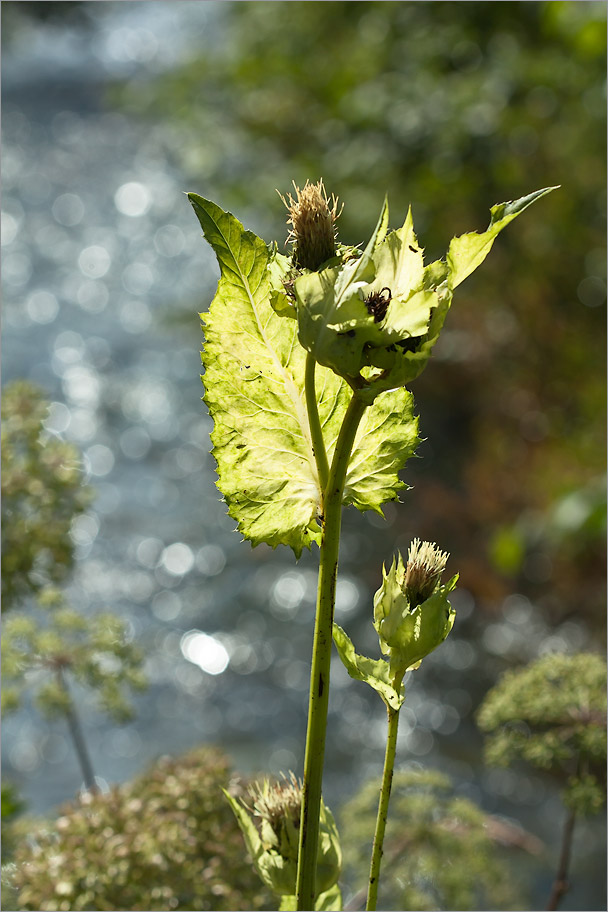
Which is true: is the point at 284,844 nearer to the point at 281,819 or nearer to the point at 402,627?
the point at 281,819

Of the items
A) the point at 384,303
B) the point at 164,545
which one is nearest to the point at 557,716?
the point at 384,303

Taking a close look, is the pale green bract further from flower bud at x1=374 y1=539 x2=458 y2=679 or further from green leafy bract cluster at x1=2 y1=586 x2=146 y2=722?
green leafy bract cluster at x1=2 y1=586 x2=146 y2=722

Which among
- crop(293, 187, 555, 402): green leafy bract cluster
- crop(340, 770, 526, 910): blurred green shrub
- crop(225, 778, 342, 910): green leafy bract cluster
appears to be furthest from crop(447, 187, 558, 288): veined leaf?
crop(340, 770, 526, 910): blurred green shrub

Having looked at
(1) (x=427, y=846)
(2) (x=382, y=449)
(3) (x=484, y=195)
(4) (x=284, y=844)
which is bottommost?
(1) (x=427, y=846)

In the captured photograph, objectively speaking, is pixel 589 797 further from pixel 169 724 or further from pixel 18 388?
pixel 169 724

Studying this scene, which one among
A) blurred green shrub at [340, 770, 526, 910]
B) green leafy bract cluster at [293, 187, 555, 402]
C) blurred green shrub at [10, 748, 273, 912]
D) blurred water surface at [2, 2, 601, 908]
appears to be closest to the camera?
green leafy bract cluster at [293, 187, 555, 402]

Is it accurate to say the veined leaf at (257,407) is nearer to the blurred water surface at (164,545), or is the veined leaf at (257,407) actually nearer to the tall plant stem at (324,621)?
the tall plant stem at (324,621)

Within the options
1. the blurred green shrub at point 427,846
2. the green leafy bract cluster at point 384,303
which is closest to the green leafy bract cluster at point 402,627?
the green leafy bract cluster at point 384,303
